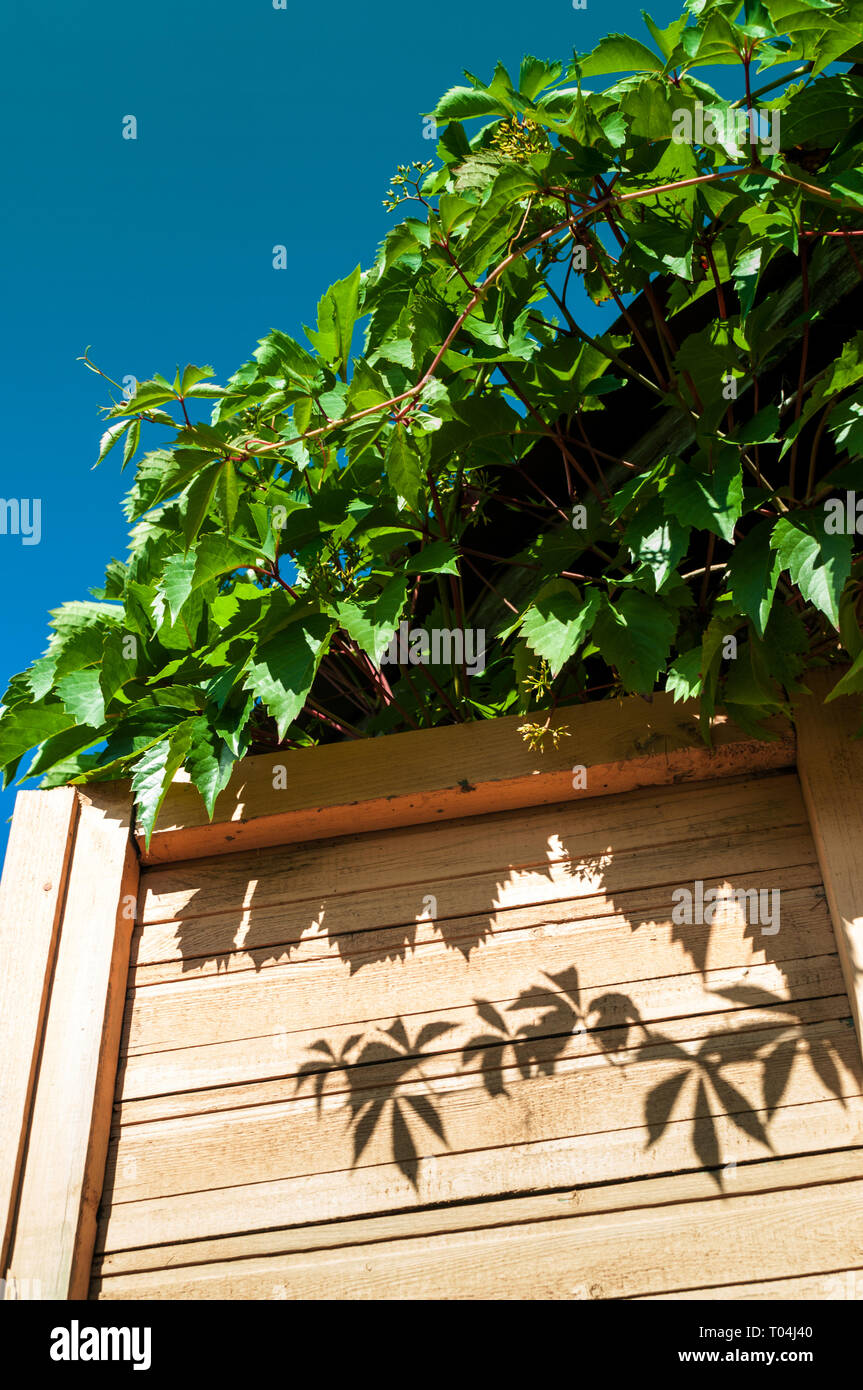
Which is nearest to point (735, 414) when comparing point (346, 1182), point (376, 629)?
point (376, 629)

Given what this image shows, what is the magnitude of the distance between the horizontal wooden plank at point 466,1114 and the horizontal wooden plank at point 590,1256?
94 millimetres

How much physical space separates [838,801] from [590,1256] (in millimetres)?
769

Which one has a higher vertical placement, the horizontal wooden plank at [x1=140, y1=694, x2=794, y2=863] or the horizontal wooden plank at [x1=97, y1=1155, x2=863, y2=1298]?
the horizontal wooden plank at [x1=140, y1=694, x2=794, y2=863]

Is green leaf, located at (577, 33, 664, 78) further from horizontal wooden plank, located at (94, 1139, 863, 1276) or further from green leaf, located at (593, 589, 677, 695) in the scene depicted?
horizontal wooden plank, located at (94, 1139, 863, 1276)

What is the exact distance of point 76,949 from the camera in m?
1.76

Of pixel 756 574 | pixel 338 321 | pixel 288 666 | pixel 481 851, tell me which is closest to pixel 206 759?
pixel 288 666

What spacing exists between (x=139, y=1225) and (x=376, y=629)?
0.98m

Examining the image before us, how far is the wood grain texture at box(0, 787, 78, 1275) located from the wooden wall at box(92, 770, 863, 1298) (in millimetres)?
144

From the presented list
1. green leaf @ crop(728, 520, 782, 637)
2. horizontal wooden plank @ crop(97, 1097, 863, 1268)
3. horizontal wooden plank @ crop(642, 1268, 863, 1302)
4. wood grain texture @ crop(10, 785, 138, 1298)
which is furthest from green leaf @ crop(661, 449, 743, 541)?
wood grain texture @ crop(10, 785, 138, 1298)

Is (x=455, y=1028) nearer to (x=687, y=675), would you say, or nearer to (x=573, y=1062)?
(x=573, y=1062)

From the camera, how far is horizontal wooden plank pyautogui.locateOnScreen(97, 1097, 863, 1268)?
144cm

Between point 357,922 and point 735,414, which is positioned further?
point 735,414

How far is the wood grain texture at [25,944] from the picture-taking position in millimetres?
1581
